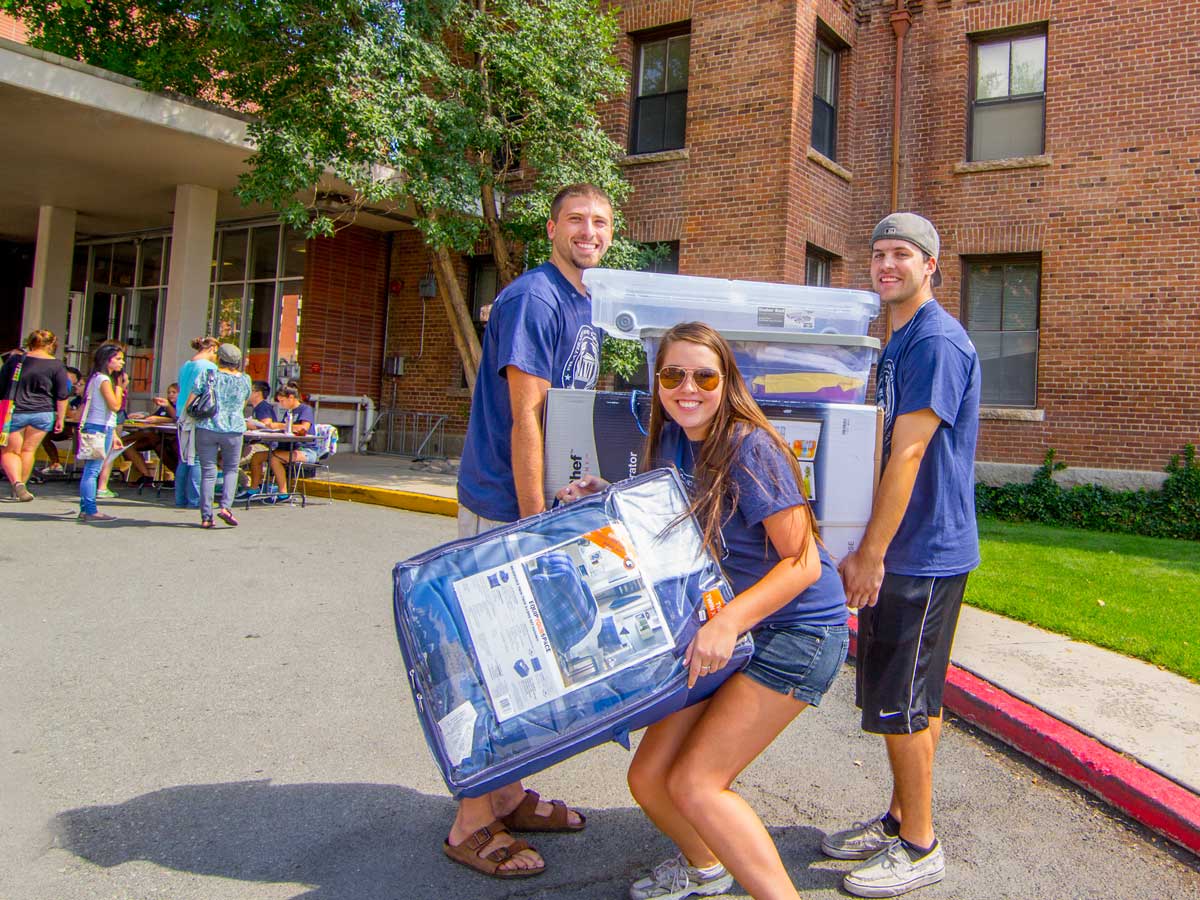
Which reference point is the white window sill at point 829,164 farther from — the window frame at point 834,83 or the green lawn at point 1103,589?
the green lawn at point 1103,589

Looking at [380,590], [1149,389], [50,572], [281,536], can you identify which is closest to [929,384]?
[380,590]

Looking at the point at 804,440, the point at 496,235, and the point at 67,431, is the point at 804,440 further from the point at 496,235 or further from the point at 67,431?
the point at 67,431

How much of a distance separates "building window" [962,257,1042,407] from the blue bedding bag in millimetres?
11469

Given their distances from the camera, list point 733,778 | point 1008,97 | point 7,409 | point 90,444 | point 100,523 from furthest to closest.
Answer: point 1008,97, point 7,409, point 90,444, point 100,523, point 733,778

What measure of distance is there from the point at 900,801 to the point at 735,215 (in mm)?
10862

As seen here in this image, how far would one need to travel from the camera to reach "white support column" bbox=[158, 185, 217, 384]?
1478 centimetres

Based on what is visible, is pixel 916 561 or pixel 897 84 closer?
pixel 916 561

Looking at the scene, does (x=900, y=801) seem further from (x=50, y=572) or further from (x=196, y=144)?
(x=196, y=144)

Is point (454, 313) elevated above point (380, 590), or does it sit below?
above

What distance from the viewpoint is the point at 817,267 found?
1357cm

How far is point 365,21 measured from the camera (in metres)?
10.6

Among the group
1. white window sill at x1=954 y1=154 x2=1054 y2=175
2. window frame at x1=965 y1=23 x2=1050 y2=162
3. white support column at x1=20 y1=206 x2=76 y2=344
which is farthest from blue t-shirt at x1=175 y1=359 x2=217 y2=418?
white support column at x1=20 y1=206 x2=76 y2=344

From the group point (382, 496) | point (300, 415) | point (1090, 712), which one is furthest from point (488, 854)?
point (300, 415)

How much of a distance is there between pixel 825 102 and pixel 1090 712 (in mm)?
11402
